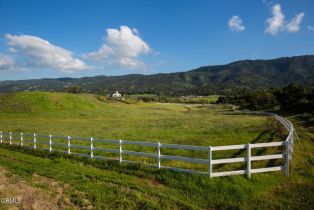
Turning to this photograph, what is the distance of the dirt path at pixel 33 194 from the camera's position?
9.87 metres

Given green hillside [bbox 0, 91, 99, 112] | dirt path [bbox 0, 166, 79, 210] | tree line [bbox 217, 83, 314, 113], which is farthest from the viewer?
tree line [bbox 217, 83, 314, 113]

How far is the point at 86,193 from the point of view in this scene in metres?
11.0

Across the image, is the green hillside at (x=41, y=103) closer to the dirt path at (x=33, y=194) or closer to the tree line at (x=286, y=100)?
the tree line at (x=286, y=100)

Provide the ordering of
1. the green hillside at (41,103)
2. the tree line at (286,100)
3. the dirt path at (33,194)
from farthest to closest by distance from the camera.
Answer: the tree line at (286,100) < the green hillside at (41,103) < the dirt path at (33,194)

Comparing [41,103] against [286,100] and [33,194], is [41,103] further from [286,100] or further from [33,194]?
[33,194]

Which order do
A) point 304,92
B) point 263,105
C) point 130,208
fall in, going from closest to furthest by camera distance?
1. point 130,208
2. point 304,92
3. point 263,105

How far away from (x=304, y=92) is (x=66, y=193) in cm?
8072

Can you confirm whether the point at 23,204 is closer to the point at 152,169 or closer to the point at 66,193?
the point at 66,193

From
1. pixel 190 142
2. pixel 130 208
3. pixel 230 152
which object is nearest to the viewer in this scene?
pixel 130 208

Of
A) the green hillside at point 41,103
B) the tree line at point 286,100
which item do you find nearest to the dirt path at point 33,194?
the green hillside at point 41,103

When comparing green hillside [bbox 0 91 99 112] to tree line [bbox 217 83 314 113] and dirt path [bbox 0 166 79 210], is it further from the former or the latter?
dirt path [bbox 0 166 79 210]

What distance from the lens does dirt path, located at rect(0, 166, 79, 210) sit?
987 cm

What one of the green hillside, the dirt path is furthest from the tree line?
the dirt path

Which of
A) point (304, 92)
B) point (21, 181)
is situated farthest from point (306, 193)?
point (304, 92)
